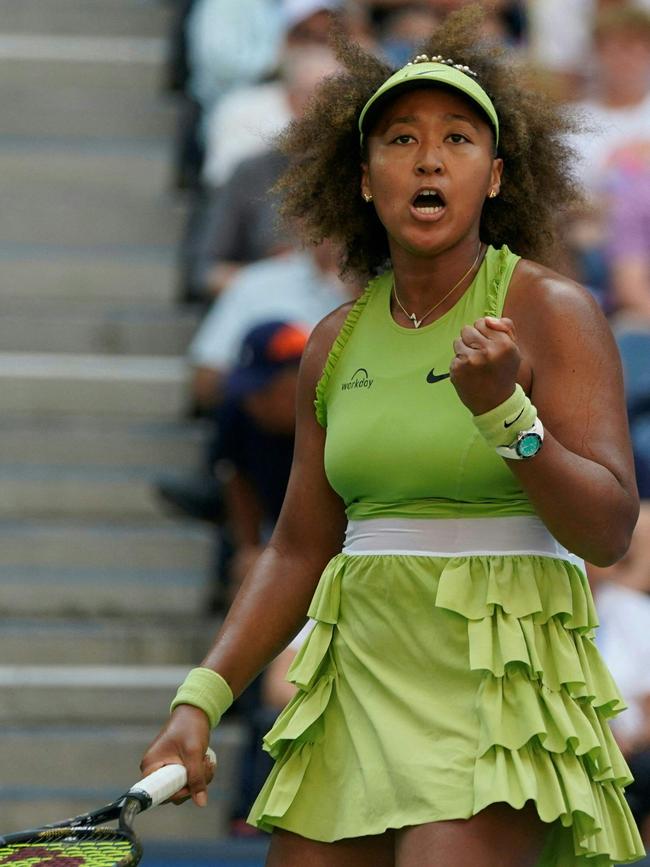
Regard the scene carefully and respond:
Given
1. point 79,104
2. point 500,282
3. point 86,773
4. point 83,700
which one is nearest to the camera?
point 500,282

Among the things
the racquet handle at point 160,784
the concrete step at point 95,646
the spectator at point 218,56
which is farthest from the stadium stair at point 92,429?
the racquet handle at point 160,784

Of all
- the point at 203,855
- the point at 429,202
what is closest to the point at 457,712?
the point at 429,202

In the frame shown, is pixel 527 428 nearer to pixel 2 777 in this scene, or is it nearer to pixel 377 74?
pixel 377 74

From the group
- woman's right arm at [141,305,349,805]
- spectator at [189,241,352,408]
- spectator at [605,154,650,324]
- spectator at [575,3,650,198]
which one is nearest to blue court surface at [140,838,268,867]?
woman's right arm at [141,305,349,805]

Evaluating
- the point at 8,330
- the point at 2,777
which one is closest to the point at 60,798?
the point at 2,777

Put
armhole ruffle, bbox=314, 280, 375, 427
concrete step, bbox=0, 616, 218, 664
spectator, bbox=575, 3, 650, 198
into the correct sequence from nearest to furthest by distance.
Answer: armhole ruffle, bbox=314, 280, 375, 427
concrete step, bbox=0, 616, 218, 664
spectator, bbox=575, 3, 650, 198

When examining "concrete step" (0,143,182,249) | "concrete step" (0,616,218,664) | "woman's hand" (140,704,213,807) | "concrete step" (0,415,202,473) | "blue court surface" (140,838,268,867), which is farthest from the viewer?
"concrete step" (0,143,182,249)

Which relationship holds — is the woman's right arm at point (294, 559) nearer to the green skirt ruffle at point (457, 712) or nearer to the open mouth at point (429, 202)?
the green skirt ruffle at point (457, 712)

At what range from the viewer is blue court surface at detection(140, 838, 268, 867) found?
4.98 m

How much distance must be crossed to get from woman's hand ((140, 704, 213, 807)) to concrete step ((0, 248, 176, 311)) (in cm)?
449

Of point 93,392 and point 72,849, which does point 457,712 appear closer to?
point 72,849

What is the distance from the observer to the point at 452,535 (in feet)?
9.93

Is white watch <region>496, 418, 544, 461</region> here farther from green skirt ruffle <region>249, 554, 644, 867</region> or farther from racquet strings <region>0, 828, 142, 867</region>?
racquet strings <region>0, 828, 142, 867</region>

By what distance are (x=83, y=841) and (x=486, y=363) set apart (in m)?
0.95
